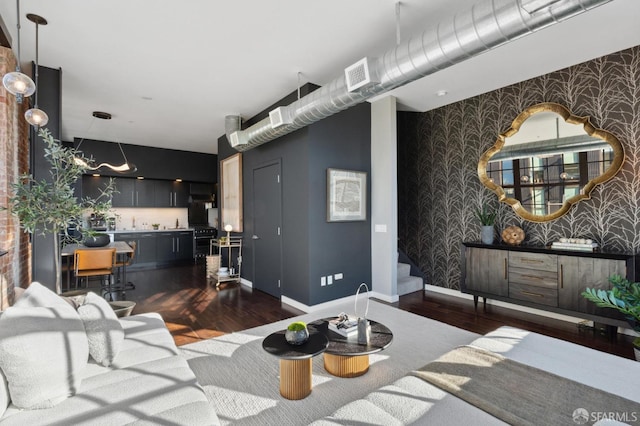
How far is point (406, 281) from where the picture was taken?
5168 millimetres

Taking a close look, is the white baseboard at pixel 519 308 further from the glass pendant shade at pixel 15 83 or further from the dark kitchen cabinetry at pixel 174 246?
the dark kitchen cabinetry at pixel 174 246

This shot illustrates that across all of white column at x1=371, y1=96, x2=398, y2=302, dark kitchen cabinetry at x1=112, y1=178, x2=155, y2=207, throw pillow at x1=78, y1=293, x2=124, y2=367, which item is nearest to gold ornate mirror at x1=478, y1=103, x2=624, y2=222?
white column at x1=371, y1=96, x2=398, y2=302

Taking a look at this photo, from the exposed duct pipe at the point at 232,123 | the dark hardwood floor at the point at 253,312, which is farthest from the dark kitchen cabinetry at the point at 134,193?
the exposed duct pipe at the point at 232,123

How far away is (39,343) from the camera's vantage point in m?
1.46

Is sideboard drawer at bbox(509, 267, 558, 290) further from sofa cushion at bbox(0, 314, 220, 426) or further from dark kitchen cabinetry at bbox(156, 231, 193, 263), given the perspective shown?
dark kitchen cabinetry at bbox(156, 231, 193, 263)

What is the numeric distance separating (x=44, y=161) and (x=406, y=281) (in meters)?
5.08

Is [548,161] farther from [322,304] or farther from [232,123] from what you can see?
[232,123]

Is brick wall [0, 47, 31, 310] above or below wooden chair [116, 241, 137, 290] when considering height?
above

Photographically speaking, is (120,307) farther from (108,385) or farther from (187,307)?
(108,385)

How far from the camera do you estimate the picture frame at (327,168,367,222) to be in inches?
174

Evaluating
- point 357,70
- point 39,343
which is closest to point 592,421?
point 39,343

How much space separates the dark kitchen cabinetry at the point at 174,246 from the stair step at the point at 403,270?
→ 5.82 m

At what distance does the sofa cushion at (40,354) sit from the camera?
4.47 feet

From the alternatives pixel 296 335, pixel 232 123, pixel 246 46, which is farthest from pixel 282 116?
pixel 296 335
